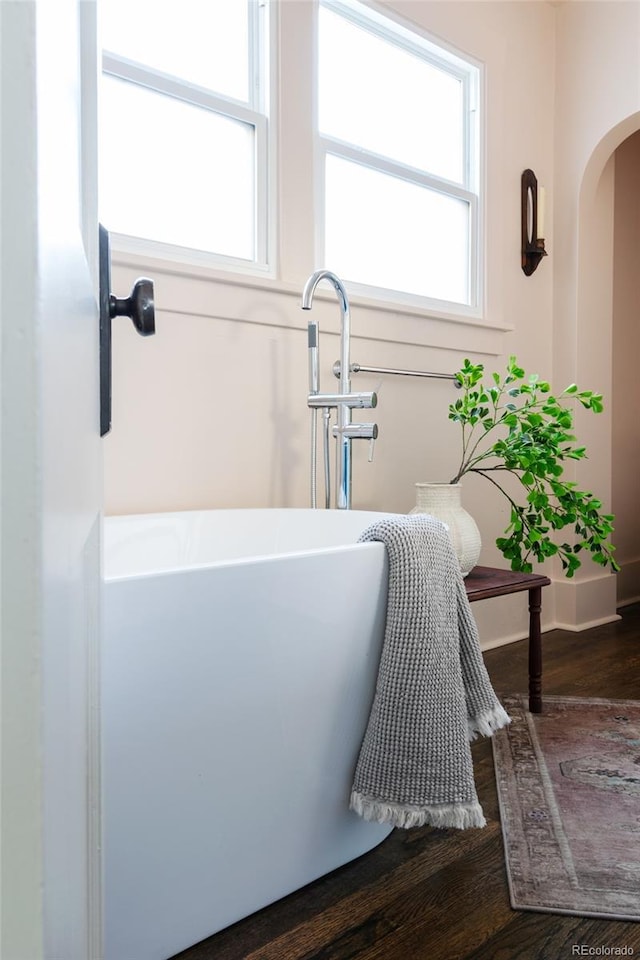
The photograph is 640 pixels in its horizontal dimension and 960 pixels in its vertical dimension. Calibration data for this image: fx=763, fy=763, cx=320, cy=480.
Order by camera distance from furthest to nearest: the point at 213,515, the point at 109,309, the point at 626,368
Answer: the point at 626,368, the point at 213,515, the point at 109,309

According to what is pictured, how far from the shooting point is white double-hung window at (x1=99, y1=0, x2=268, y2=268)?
1.96m

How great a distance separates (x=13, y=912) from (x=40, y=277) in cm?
13

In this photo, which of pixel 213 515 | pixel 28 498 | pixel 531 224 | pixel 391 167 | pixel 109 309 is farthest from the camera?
pixel 531 224

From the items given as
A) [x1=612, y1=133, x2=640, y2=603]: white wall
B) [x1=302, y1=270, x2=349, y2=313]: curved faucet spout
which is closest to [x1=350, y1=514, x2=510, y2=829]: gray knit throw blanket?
[x1=302, y1=270, x2=349, y2=313]: curved faucet spout

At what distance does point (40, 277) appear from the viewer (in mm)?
161

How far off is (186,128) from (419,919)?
196 cm

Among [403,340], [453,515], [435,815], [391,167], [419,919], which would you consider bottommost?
[419,919]

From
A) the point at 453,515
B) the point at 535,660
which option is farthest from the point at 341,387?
the point at 535,660

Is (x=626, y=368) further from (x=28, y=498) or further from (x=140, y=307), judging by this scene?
(x=28, y=498)

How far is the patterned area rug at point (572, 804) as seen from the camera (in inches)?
51.6

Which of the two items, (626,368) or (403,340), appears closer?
(403,340)

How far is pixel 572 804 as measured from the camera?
5.36ft

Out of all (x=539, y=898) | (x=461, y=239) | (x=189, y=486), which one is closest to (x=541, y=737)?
(x=539, y=898)

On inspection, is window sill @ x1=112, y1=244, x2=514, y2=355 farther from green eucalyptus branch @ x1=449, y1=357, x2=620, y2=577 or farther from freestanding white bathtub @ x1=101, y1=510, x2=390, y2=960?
freestanding white bathtub @ x1=101, y1=510, x2=390, y2=960
